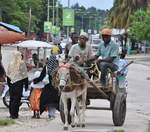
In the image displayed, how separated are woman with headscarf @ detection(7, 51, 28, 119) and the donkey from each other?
2779mm

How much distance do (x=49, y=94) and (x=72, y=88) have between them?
337cm

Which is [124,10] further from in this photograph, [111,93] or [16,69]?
[111,93]

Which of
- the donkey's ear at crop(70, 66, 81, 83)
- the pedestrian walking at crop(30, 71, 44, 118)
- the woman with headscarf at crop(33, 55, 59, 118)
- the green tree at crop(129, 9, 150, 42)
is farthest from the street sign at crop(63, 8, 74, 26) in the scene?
the donkey's ear at crop(70, 66, 81, 83)

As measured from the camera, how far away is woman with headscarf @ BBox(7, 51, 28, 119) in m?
17.4

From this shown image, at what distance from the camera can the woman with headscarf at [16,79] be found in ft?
57.0

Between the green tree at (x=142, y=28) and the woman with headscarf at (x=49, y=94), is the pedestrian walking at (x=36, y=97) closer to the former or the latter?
the woman with headscarf at (x=49, y=94)

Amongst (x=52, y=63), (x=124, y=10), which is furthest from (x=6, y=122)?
(x=124, y=10)

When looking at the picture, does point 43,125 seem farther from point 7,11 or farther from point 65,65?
point 7,11

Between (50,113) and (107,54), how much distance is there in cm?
333

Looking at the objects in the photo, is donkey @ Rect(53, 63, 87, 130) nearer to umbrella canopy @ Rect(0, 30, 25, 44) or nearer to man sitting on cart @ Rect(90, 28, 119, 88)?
man sitting on cart @ Rect(90, 28, 119, 88)

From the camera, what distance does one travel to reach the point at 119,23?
293ft

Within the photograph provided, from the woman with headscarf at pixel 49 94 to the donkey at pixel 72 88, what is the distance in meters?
2.75

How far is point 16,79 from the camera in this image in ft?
57.0

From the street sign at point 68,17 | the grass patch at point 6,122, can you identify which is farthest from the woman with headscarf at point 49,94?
the street sign at point 68,17
